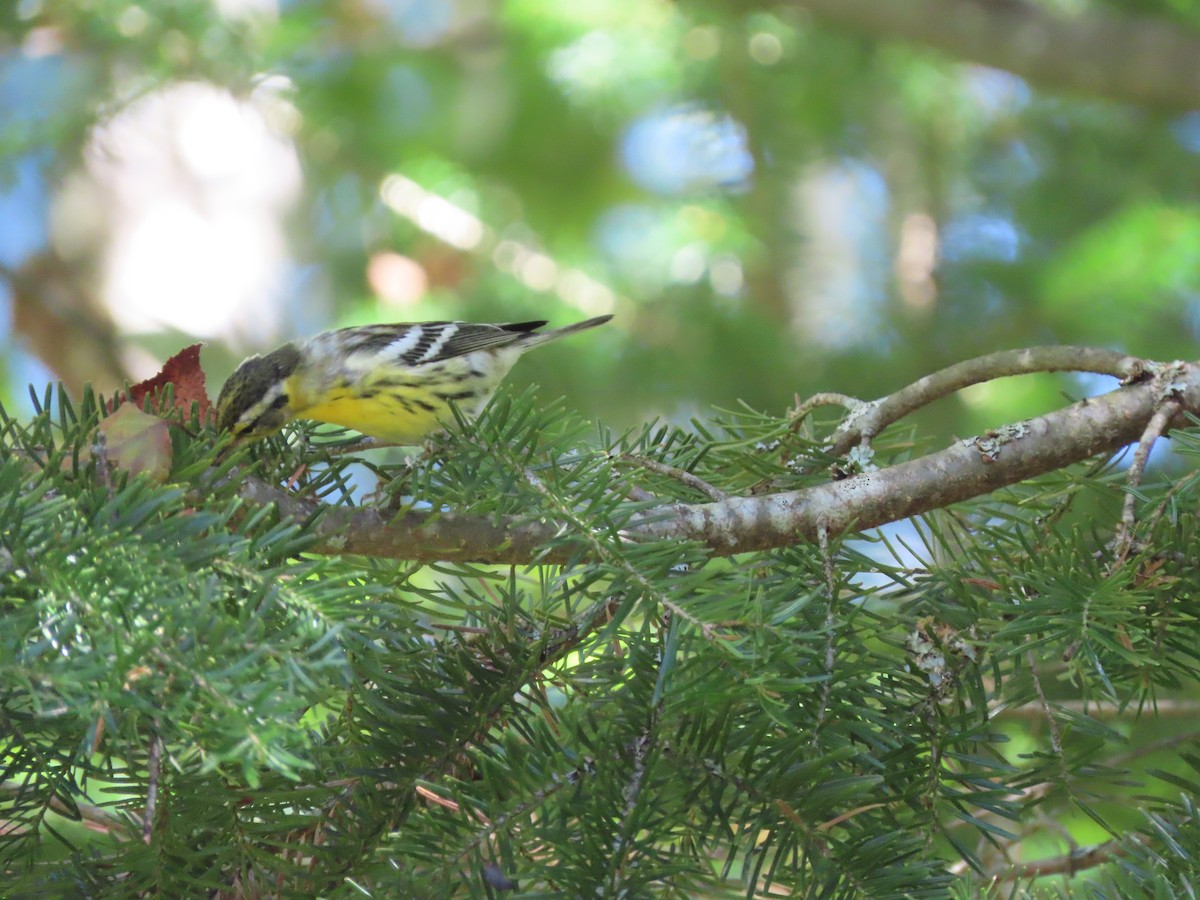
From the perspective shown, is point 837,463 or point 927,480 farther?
point 837,463

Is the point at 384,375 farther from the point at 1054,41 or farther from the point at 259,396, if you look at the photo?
the point at 1054,41

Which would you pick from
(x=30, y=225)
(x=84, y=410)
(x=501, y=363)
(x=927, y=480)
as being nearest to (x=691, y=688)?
(x=927, y=480)

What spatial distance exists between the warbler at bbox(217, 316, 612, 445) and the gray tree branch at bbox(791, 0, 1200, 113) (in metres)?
1.52

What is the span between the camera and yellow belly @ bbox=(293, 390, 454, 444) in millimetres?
1798

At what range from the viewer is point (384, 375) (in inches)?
76.0

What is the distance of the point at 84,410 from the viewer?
0.90m

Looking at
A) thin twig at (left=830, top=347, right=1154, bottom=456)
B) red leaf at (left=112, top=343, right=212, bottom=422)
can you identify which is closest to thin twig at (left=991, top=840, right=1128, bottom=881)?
thin twig at (left=830, top=347, right=1154, bottom=456)

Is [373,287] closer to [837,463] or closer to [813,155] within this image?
[813,155]

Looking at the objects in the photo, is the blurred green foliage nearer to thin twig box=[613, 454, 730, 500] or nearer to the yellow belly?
the yellow belly

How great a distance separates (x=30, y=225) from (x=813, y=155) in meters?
2.57

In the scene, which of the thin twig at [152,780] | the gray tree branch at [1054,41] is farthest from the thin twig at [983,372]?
the gray tree branch at [1054,41]

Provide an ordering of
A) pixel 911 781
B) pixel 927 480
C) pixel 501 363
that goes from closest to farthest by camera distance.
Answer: pixel 911 781 → pixel 927 480 → pixel 501 363

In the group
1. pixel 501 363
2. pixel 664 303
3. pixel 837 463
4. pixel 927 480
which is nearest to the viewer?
pixel 927 480

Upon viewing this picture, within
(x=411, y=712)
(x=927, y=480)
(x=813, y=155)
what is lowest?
(x=411, y=712)
